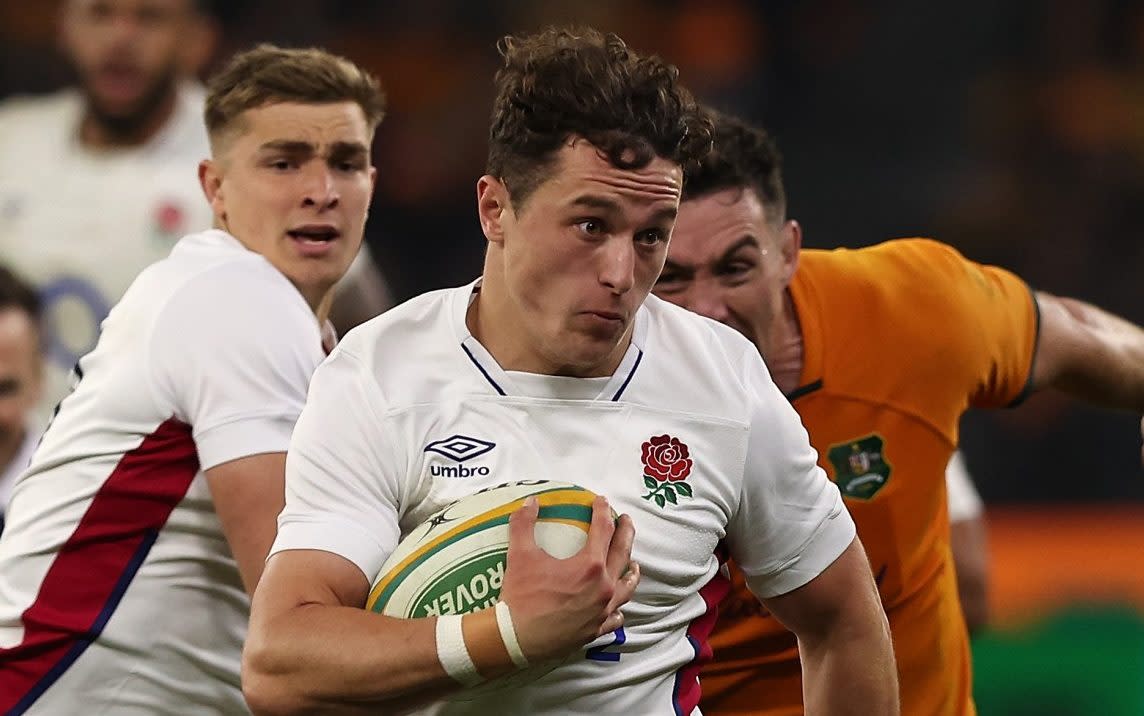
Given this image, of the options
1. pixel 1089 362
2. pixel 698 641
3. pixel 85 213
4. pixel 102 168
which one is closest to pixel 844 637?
pixel 698 641

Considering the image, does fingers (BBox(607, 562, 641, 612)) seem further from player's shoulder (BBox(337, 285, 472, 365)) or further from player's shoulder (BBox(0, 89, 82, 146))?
player's shoulder (BBox(0, 89, 82, 146))

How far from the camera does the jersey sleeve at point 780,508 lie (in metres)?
2.73

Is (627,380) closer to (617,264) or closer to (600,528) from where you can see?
(617,264)

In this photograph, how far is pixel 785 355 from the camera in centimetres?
359

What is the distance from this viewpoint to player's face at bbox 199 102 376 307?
3.49 m

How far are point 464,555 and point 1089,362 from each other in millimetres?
1891

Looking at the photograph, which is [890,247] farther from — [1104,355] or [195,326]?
[195,326]

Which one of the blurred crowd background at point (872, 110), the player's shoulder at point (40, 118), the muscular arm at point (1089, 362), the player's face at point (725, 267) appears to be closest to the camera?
the player's face at point (725, 267)

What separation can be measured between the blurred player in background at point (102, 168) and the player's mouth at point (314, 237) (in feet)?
10.00

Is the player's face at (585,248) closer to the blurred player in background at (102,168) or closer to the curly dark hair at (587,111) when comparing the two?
the curly dark hair at (587,111)

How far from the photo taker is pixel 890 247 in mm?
3830

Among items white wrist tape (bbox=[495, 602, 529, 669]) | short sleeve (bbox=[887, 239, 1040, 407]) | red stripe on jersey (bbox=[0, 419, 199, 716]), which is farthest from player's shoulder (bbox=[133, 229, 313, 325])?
short sleeve (bbox=[887, 239, 1040, 407])

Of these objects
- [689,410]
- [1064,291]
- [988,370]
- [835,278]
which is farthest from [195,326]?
[1064,291]

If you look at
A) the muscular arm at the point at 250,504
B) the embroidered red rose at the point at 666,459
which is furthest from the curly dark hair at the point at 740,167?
the muscular arm at the point at 250,504
